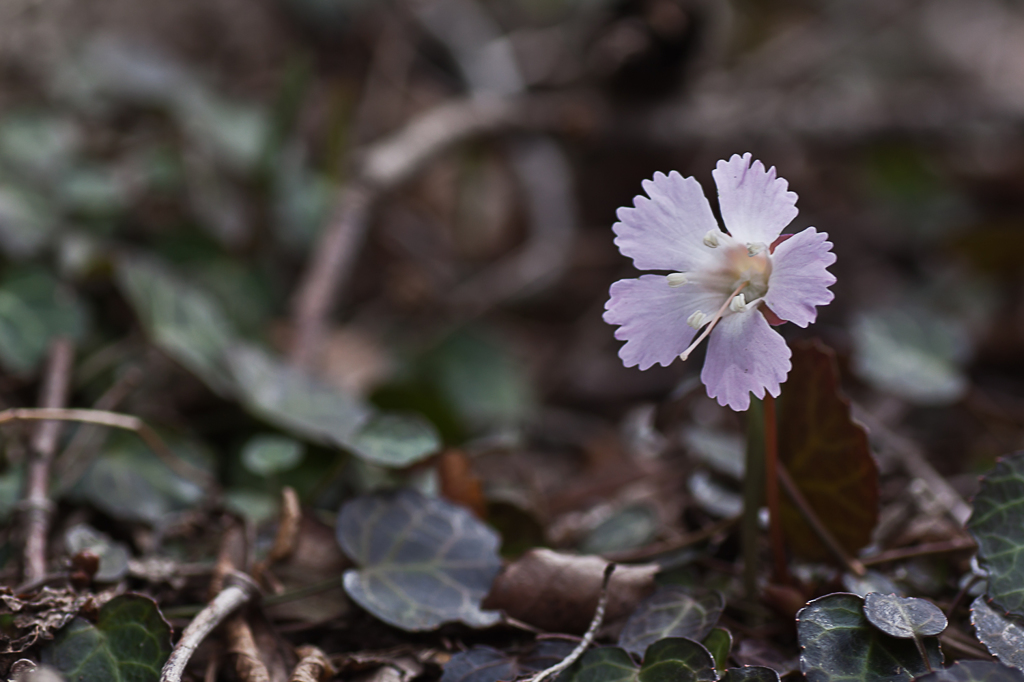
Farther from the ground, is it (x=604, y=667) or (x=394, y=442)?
(x=394, y=442)

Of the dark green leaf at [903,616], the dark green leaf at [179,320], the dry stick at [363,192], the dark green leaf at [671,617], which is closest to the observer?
the dark green leaf at [903,616]

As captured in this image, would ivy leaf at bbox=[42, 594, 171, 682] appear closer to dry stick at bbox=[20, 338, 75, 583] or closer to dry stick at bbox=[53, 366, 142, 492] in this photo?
dry stick at bbox=[20, 338, 75, 583]

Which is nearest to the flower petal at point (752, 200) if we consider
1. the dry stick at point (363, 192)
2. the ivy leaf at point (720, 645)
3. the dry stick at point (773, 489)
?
the dry stick at point (773, 489)

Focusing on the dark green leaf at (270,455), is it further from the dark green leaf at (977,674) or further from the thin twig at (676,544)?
the dark green leaf at (977,674)

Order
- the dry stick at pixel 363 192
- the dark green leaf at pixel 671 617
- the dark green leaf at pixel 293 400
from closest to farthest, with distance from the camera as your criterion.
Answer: the dark green leaf at pixel 671 617
the dark green leaf at pixel 293 400
the dry stick at pixel 363 192

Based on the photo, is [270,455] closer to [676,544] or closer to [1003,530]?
[676,544]

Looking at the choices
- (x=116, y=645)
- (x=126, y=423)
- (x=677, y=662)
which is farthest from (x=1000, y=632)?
(x=126, y=423)

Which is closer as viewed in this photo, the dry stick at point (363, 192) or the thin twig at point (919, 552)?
the thin twig at point (919, 552)

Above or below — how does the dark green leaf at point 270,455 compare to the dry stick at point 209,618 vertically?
above
